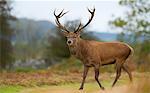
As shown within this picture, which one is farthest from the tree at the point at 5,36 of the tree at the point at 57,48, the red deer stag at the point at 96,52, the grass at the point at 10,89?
the red deer stag at the point at 96,52

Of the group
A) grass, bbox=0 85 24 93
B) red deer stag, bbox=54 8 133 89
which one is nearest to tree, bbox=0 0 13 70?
grass, bbox=0 85 24 93

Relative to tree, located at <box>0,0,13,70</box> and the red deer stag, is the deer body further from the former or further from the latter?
tree, located at <box>0,0,13,70</box>

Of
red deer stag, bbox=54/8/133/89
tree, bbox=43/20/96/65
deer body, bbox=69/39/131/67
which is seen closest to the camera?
red deer stag, bbox=54/8/133/89

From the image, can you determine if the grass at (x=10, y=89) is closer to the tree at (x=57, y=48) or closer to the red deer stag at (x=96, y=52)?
the red deer stag at (x=96, y=52)

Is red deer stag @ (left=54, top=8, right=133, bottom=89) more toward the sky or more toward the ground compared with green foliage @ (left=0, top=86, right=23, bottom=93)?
more toward the sky

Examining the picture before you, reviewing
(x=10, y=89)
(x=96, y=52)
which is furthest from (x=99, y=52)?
(x=10, y=89)

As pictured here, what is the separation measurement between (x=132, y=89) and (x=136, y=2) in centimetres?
3866

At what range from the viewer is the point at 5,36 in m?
61.6

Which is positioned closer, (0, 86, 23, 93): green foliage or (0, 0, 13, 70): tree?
A: (0, 86, 23, 93): green foliage

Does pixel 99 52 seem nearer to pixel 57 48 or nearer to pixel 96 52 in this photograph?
pixel 96 52

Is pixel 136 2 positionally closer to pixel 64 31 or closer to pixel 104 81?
pixel 104 81

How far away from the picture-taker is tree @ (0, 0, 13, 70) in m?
60.2

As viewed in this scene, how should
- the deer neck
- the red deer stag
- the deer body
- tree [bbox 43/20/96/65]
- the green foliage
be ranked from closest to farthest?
the deer neck → the red deer stag → the deer body → the green foliage → tree [bbox 43/20/96/65]

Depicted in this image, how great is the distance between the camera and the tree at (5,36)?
60.2 m
